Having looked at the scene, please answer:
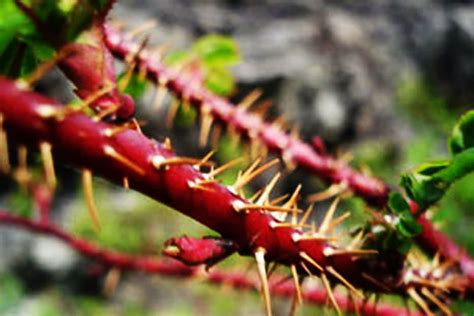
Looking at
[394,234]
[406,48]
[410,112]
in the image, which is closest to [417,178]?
[394,234]

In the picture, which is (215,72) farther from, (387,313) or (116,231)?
(116,231)

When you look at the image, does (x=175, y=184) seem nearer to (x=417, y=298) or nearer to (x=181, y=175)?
(x=181, y=175)

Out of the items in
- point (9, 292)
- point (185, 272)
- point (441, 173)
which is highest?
point (441, 173)

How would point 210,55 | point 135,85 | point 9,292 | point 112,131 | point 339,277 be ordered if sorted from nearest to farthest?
point 112,131 < point 339,277 < point 135,85 < point 210,55 < point 9,292

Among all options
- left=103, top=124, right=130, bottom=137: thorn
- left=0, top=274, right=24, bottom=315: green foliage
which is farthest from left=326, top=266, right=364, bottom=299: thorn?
left=0, top=274, right=24, bottom=315: green foliage

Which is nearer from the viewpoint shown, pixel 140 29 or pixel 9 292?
pixel 140 29

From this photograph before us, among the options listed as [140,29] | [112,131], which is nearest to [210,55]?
[140,29]

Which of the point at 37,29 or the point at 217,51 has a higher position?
the point at 37,29
